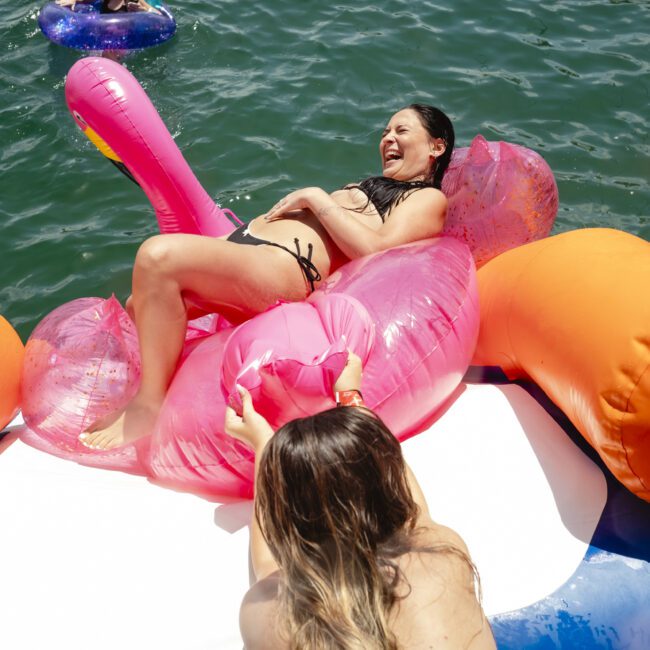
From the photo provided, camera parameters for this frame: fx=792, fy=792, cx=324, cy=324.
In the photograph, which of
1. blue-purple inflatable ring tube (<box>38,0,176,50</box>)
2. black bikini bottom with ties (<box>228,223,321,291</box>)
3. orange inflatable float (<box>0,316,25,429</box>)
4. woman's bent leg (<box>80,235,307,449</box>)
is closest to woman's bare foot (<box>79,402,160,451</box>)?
woman's bent leg (<box>80,235,307,449</box>)

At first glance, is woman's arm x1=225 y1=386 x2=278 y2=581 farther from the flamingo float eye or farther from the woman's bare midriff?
the flamingo float eye

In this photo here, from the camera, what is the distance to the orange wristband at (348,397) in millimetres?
2168

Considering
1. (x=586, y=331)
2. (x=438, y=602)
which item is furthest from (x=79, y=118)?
(x=438, y=602)

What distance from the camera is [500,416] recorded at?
2.61 meters

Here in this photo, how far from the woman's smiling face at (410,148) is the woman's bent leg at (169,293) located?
0.82 metres

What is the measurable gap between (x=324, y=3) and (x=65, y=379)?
15.2 ft

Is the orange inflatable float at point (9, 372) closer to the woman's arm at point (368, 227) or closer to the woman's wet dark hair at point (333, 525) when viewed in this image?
the woman's arm at point (368, 227)

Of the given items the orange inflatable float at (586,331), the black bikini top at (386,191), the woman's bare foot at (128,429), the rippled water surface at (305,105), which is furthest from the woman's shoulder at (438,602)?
the rippled water surface at (305,105)

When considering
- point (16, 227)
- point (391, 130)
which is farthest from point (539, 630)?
point (16, 227)

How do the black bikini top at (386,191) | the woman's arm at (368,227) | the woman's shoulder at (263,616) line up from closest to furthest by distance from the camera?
the woman's shoulder at (263,616)
the woman's arm at (368,227)
the black bikini top at (386,191)

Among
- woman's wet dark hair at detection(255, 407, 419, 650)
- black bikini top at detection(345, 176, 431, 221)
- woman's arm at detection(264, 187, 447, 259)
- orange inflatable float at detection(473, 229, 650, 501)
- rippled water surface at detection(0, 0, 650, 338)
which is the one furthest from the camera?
rippled water surface at detection(0, 0, 650, 338)

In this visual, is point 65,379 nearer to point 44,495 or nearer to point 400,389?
point 44,495

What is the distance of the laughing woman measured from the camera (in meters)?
2.55

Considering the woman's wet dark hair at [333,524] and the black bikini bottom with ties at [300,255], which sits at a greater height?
the woman's wet dark hair at [333,524]
